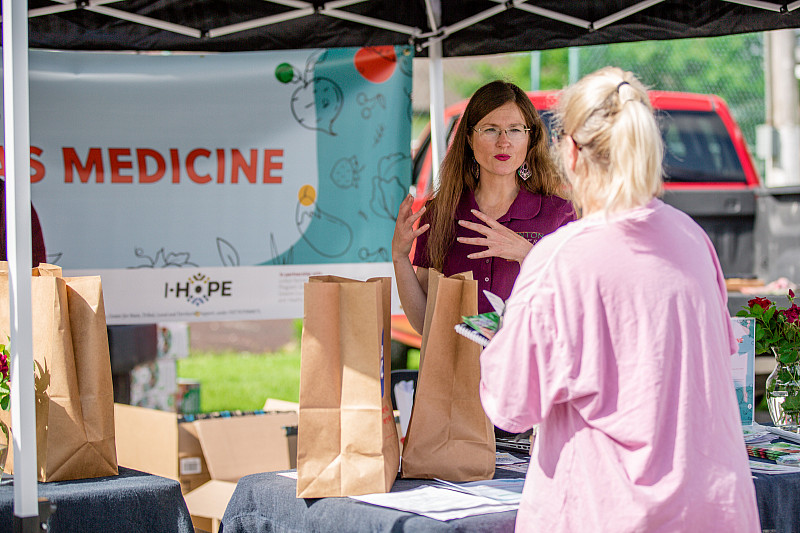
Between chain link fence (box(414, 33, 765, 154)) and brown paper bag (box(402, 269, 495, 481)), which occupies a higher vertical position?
chain link fence (box(414, 33, 765, 154))

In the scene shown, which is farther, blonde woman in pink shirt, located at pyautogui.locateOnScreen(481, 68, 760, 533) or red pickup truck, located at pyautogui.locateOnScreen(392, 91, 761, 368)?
red pickup truck, located at pyautogui.locateOnScreen(392, 91, 761, 368)

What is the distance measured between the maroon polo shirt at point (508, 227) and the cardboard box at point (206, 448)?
1.23 metres

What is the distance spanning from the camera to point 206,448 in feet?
10.9

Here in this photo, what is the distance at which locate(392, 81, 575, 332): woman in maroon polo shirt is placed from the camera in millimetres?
2164

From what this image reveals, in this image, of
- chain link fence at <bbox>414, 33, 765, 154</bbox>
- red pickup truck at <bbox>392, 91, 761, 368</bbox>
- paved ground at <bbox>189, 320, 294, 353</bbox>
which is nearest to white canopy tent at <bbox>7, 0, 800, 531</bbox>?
red pickup truck at <bbox>392, 91, 761, 368</bbox>

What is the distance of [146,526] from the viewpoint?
5.60 ft

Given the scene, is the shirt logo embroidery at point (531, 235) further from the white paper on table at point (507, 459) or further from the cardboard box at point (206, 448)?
the cardboard box at point (206, 448)

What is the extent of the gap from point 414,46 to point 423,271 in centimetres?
151

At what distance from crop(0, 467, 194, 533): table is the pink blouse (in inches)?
34.4

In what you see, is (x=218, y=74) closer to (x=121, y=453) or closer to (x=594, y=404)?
(x=121, y=453)

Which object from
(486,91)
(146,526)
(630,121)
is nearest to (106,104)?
(486,91)

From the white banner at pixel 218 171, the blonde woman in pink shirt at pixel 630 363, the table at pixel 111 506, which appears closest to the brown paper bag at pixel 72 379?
the table at pixel 111 506

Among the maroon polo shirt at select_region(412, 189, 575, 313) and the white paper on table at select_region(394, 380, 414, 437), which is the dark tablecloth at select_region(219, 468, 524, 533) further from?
the white paper on table at select_region(394, 380, 414, 437)

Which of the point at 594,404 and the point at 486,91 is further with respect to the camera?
the point at 486,91
